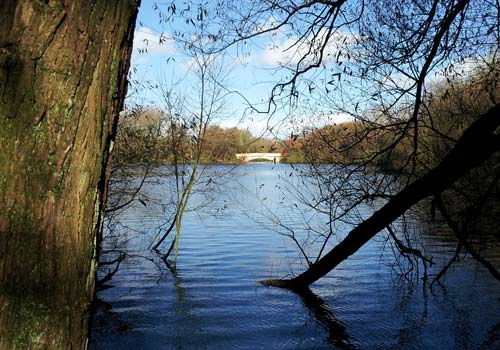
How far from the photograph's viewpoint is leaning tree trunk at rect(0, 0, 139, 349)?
3.69ft

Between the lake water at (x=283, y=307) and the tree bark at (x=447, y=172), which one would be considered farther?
the lake water at (x=283, y=307)

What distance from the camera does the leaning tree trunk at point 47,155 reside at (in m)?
1.13

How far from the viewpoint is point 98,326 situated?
758 centimetres

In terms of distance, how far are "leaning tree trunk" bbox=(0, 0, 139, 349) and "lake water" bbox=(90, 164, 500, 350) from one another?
229 inches

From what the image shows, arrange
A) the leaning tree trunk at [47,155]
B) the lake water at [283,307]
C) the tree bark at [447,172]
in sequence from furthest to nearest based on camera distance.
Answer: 1. the lake water at [283,307]
2. the tree bark at [447,172]
3. the leaning tree trunk at [47,155]

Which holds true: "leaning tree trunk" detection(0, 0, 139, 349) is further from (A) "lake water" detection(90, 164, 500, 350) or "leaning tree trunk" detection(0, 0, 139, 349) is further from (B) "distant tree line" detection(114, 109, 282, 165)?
(B) "distant tree line" detection(114, 109, 282, 165)


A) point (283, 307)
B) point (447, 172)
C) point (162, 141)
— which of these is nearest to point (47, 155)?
point (447, 172)

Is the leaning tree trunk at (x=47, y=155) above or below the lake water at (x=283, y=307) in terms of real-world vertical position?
above

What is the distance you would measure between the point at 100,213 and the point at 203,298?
27.0 ft

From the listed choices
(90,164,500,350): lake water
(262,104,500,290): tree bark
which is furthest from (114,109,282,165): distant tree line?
(262,104,500,290): tree bark

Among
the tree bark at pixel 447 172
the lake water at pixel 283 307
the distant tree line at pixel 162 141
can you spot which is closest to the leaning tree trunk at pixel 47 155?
the tree bark at pixel 447 172

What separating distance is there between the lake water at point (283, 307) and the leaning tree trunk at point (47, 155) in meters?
5.82

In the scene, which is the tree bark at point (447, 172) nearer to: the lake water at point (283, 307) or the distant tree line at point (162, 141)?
the lake water at point (283, 307)

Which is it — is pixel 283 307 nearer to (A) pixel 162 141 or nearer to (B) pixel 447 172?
(B) pixel 447 172
